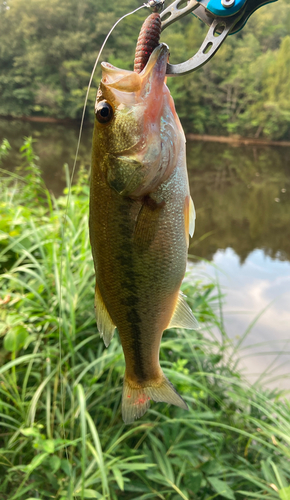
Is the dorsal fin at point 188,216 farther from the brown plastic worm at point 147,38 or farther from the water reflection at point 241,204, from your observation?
the water reflection at point 241,204

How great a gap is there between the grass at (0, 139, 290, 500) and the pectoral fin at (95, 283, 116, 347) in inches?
22.7

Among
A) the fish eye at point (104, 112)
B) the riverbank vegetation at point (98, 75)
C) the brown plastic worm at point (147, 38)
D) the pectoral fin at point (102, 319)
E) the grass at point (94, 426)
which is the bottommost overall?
the grass at point (94, 426)

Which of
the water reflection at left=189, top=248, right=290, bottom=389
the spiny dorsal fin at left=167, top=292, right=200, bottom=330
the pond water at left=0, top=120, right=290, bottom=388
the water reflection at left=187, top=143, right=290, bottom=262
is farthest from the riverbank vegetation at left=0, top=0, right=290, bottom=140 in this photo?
the spiny dorsal fin at left=167, top=292, right=200, bottom=330

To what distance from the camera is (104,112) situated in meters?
0.76

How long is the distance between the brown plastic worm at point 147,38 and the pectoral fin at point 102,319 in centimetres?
57

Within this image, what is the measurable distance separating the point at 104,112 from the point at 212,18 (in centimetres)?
45

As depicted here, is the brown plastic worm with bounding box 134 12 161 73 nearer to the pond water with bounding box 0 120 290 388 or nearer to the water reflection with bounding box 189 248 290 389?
the pond water with bounding box 0 120 290 388

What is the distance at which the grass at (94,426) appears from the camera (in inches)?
63.3

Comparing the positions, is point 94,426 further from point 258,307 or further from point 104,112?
point 258,307

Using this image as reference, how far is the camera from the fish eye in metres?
0.76

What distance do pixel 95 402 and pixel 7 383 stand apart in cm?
54

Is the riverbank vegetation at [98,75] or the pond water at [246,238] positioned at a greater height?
the riverbank vegetation at [98,75]

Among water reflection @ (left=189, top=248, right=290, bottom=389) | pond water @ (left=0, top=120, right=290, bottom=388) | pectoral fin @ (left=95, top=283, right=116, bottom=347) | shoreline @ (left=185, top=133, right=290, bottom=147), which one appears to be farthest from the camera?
shoreline @ (left=185, top=133, right=290, bottom=147)

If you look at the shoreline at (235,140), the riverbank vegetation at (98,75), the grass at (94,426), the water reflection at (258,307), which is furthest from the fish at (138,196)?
the shoreline at (235,140)
